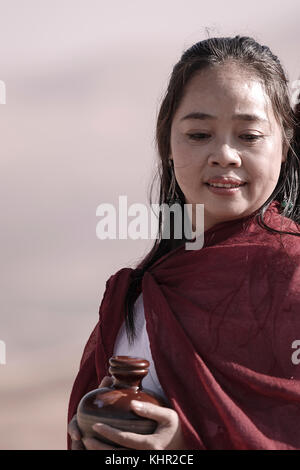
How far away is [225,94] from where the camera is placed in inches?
120

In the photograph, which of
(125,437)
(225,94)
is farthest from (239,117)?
(125,437)

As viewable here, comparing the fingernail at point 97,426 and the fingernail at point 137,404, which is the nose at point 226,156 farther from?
the fingernail at point 97,426

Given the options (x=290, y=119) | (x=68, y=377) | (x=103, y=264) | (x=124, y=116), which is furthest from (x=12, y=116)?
(x=290, y=119)

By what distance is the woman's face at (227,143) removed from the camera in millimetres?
3037

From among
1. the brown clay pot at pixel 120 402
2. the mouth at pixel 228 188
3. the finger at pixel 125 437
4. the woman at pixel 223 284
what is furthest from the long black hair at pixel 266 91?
the finger at pixel 125 437

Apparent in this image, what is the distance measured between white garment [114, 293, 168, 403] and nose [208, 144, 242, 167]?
624 mm

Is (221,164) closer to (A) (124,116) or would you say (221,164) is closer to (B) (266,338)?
(B) (266,338)

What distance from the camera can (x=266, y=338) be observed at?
2.89 m

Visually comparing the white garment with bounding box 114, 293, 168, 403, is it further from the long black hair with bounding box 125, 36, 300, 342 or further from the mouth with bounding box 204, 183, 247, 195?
the mouth with bounding box 204, 183, 247, 195

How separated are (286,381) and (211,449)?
0.32 m

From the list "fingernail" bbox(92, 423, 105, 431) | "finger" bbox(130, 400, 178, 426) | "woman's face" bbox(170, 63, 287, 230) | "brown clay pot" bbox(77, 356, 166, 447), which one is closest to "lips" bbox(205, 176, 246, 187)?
"woman's face" bbox(170, 63, 287, 230)

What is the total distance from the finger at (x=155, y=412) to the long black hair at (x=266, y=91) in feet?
1.53

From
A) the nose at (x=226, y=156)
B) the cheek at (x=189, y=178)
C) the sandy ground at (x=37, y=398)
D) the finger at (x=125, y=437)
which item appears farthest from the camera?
the sandy ground at (x=37, y=398)
